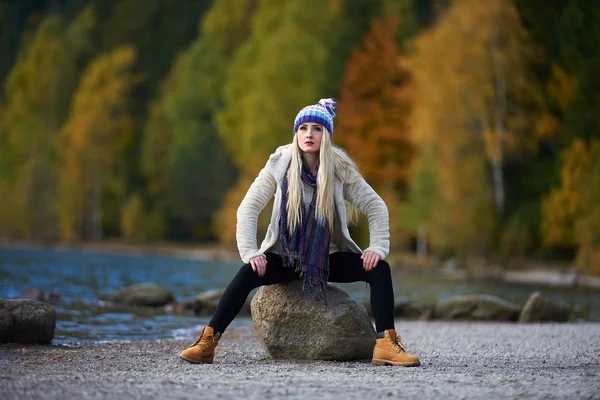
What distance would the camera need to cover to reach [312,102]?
35938 mm

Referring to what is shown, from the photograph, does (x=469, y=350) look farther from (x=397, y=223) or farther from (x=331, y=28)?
(x=331, y=28)

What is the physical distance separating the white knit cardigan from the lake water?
359 centimetres

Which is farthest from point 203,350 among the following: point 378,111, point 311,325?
point 378,111

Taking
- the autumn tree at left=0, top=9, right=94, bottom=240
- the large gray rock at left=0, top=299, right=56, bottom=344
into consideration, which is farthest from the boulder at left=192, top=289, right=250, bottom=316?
the autumn tree at left=0, top=9, right=94, bottom=240

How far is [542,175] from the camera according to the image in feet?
95.9

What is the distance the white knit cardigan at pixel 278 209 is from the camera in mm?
7133

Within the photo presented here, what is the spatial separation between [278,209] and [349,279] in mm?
788

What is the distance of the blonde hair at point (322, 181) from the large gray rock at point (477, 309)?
7735mm

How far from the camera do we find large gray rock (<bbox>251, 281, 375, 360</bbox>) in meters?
7.37

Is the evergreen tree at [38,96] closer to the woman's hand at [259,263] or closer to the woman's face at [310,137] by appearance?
the woman's face at [310,137]

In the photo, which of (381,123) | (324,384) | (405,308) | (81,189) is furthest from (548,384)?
(81,189)

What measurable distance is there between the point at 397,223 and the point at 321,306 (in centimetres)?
2470

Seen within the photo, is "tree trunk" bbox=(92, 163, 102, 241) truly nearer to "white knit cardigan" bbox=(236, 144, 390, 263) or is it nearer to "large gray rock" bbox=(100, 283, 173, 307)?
"large gray rock" bbox=(100, 283, 173, 307)

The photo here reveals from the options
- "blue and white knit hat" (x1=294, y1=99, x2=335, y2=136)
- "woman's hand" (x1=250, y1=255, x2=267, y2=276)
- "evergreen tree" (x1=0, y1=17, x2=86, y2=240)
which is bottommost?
"woman's hand" (x1=250, y1=255, x2=267, y2=276)
